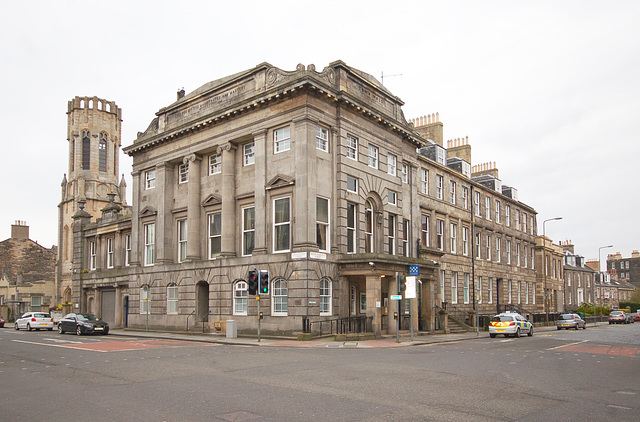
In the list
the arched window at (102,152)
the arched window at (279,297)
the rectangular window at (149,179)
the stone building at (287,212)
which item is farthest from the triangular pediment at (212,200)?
the arched window at (102,152)

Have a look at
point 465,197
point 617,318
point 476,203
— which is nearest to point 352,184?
point 465,197

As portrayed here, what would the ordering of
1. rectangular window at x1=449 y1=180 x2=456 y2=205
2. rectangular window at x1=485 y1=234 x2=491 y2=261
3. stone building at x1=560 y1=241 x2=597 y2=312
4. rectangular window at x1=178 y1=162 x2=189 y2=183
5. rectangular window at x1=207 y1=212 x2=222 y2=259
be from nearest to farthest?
rectangular window at x1=207 y1=212 x2=222 y2=259 → rectangular window at x1=178 y1=162 x2=189 y2=183 → rectangular window at x1=449 y1=180 x2=456 y2=205 → rectangular window at x1=485 y1=234 x2=491 y2=261 → stone building at x1=560 y1=241 x2=597 y2=312

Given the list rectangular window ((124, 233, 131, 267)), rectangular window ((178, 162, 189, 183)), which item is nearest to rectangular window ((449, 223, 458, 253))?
rectangular window ((178, 162, 189, 183))

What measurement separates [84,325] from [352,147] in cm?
1971

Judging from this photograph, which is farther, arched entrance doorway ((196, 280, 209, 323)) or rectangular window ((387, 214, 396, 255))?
rectangular window ((387, 214, 396, 255))

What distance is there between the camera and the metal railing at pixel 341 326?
Answer: 91.9 feet

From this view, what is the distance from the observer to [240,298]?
1265 inches

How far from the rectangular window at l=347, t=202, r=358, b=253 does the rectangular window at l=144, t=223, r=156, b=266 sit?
15.4 m

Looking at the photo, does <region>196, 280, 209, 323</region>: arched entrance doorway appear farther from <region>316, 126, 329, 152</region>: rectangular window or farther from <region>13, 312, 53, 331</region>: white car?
<region>13, 312, 53, 331</region>: white car

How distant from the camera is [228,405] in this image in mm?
10391

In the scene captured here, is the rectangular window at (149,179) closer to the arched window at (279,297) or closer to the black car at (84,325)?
the black car at (84,325)

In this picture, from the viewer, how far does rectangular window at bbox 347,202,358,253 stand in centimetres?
3169

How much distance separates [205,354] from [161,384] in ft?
24.6

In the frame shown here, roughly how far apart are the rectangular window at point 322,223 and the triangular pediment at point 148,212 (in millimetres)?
14648
